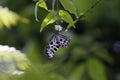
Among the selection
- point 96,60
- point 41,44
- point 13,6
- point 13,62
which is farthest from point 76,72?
point 13,62

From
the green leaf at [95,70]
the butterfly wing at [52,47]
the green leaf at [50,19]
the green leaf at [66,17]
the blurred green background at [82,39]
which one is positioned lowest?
the butterfly wing at [52,47]

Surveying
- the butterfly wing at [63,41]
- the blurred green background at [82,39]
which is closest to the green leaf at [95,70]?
the blurred green background at [82,39]

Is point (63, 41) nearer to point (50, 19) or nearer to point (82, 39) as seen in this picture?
point (50, 19)

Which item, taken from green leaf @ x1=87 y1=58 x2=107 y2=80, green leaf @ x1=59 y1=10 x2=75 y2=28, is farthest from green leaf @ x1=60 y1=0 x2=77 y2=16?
green leaf @ x1=87 y1=58 x2=107 y2=80

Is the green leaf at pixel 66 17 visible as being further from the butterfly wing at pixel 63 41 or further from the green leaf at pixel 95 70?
the green leaf at pixel 95 70

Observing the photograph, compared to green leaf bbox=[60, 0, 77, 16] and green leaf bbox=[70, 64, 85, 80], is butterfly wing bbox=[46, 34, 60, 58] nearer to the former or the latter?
green leaf bbox=[60, 0, 77, 16]

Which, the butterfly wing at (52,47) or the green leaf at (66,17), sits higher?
the green leaf at (66,17)

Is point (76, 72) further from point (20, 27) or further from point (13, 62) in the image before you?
point (13, 62)
